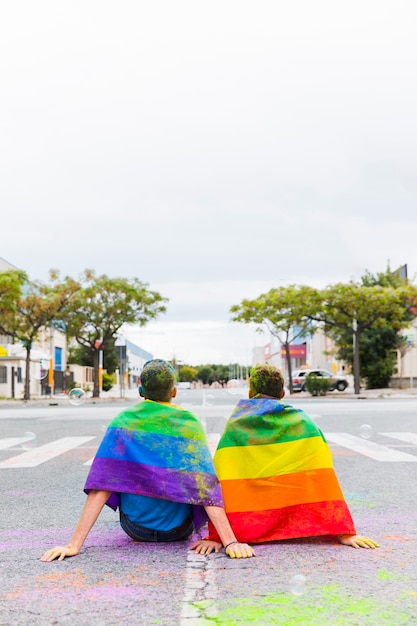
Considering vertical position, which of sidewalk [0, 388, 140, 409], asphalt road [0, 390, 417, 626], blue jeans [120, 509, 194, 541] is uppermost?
blue jeans [120, 509, 194, 541]

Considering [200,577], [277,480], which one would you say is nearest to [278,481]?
[277,480]

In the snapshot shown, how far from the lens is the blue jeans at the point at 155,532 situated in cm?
478

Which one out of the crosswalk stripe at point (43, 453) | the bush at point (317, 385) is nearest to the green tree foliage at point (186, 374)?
the bush at point (317, 385)

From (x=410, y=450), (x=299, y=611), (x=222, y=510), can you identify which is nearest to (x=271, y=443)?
(x=222, y=510)

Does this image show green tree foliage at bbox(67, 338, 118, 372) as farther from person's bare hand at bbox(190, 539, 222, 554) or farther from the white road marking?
the white road marking

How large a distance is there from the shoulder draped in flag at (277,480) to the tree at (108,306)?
1480 inches

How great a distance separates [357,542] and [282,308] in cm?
4048

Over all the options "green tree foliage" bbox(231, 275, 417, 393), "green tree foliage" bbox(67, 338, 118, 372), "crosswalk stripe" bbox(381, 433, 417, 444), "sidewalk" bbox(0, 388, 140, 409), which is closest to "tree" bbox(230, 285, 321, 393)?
"green tree foliage" bbox(231, 275, 417, 393)

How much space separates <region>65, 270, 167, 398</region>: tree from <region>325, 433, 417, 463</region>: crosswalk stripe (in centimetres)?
2946

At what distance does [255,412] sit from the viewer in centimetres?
479

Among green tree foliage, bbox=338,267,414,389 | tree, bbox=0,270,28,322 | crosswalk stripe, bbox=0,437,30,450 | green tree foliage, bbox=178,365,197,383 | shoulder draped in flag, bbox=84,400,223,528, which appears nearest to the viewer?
shoulder draped in flag, bbox=84,400,223,528

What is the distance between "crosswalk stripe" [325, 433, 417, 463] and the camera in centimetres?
1019

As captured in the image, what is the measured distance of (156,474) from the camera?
4.55 metres

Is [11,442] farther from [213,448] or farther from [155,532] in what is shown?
[155,532]
